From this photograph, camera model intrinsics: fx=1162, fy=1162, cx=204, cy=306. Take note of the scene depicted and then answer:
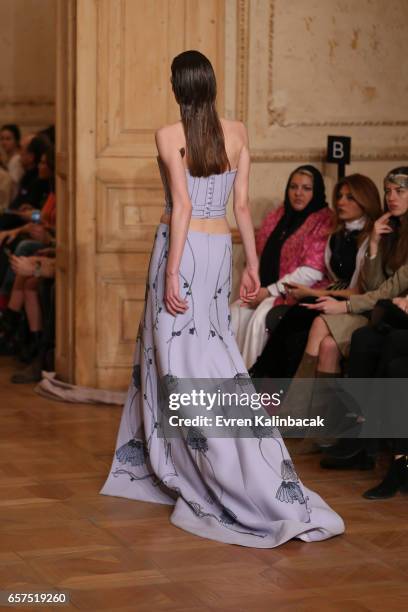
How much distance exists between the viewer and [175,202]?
4203 millimetres

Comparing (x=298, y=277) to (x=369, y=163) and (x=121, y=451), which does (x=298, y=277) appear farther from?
(x=121, y=451)

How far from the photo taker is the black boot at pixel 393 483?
4570mm

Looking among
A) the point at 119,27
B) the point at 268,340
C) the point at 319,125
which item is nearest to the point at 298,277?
the point at 268,340

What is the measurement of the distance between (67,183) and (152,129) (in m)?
0.60

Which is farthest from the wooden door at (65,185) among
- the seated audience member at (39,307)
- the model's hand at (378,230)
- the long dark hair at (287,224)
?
the model's hand at (378,230)

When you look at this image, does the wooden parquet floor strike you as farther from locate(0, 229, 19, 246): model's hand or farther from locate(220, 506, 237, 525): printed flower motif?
locate(0, 229, 19, 246): model's hand

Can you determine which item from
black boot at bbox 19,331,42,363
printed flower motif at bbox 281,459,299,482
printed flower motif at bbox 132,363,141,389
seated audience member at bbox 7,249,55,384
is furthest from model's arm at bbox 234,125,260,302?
black boot at bbox 19,331,42,363

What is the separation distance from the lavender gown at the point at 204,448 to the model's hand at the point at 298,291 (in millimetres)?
1442

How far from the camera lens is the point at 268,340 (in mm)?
5809

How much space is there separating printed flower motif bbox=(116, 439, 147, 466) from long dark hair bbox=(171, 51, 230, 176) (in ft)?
3.62

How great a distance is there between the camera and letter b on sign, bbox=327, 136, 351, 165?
6504 millimetres

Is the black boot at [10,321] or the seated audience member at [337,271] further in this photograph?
the black boot at [10,321]

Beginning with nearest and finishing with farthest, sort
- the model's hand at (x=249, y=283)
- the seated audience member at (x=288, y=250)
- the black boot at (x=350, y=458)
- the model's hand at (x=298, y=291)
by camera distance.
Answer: the model's hand at (x=249, y=283)
the black boot at (x=350, y=458)
the model's hand at (x=298, y=291)
the seated audience member at (x=288, y=250)

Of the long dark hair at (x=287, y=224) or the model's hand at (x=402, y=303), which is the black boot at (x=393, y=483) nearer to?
the model's hand at (x=402, y=303)
